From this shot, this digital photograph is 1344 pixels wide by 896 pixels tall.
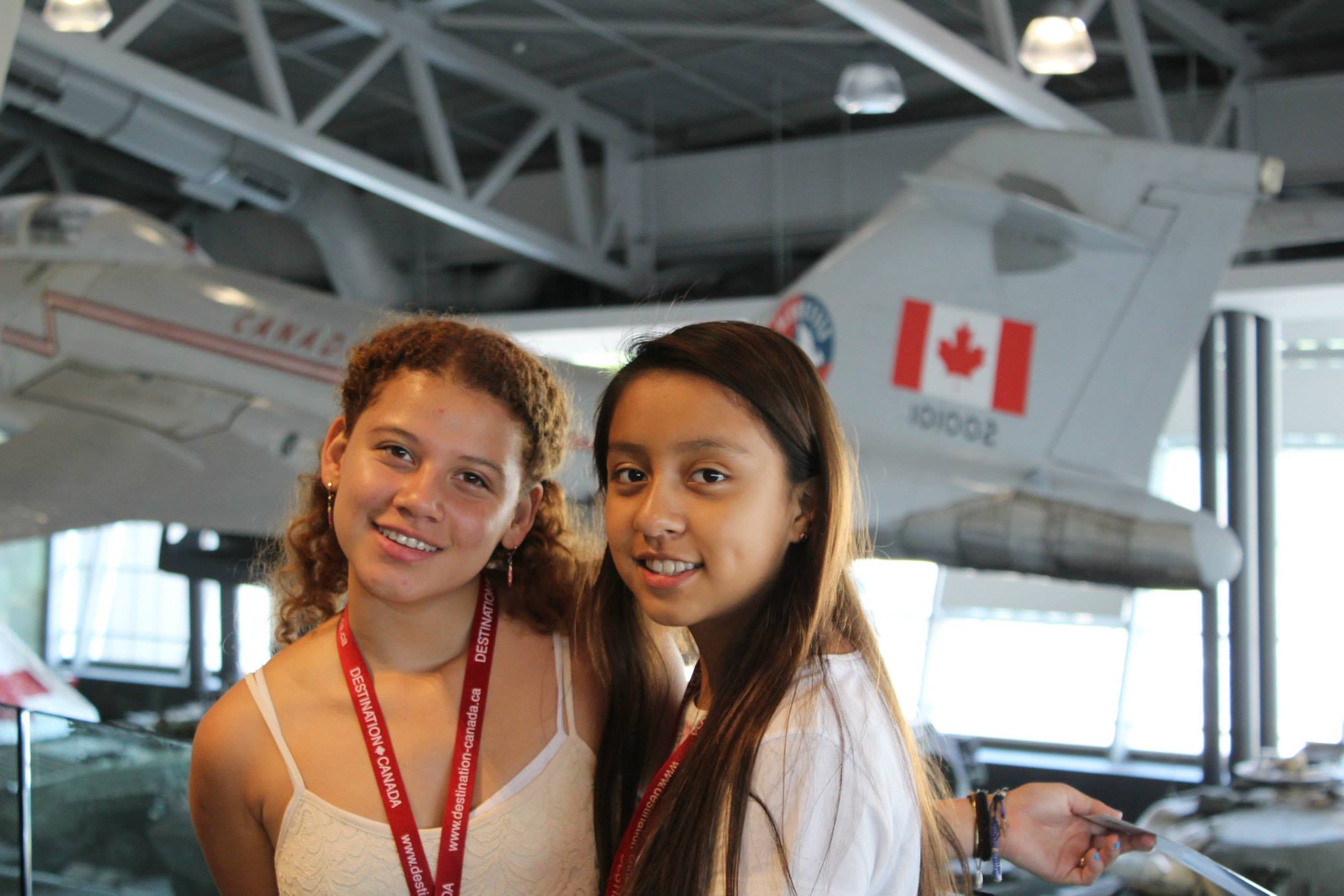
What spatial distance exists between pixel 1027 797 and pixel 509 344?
0.91 meters

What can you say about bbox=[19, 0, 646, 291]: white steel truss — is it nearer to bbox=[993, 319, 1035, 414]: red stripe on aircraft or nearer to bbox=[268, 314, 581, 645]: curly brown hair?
bbox=[993, 319, 1035, 414]: red stripe on aircraft

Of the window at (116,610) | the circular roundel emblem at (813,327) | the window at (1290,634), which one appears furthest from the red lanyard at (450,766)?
the window at (116,610)

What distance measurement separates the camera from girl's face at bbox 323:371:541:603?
1479 millimetres

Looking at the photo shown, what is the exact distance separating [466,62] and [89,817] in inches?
321

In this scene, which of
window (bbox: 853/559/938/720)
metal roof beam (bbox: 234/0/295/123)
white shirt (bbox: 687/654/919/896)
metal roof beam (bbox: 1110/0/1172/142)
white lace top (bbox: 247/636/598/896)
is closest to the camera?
white shirt (bbox: 687/654/919/896)

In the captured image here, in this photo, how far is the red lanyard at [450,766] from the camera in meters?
1.43

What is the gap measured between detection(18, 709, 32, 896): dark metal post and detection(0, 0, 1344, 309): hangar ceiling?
4.69 meters

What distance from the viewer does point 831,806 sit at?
1149mm

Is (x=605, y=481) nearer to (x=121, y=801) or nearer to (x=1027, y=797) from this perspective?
(x=1027, y=797)

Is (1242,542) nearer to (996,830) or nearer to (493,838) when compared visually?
(996,830)

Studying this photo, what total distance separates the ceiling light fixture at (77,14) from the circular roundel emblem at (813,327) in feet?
12.5

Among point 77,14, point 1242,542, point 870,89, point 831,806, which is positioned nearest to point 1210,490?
point 1242,542

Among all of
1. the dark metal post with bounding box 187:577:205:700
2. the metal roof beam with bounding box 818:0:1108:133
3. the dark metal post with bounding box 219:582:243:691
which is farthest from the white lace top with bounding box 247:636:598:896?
the dark metal post with bounding box 187:577:205:700

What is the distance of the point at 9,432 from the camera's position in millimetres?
8039
